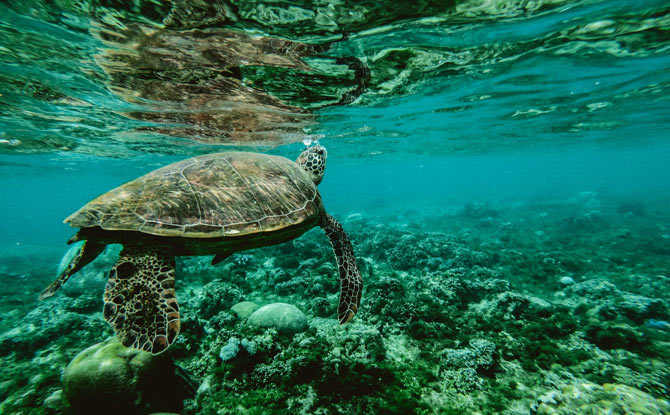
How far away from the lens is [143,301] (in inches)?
126

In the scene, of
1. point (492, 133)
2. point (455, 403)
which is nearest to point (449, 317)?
point (455, 403)

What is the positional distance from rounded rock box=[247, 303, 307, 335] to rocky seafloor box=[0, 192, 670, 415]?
0.03m

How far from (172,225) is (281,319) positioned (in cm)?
366

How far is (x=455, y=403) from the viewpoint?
161 inches

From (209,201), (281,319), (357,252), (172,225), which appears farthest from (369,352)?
(357,252)

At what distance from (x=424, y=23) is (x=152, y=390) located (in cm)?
908

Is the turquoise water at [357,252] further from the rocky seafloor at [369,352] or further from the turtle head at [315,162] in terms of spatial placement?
the turtle head at [315,162]

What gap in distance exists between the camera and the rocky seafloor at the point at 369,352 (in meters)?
3.82

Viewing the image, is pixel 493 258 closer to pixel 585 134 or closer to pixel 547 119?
pixel 547 119

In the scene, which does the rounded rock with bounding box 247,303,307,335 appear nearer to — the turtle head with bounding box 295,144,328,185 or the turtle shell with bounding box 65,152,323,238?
the turtle shell with bounding box 65,152,323,238

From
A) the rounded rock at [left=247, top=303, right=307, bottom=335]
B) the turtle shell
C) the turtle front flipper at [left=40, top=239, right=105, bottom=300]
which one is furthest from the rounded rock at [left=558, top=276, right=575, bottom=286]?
the turtle front flipper at [left=40, top=239, right=105, bottom=300]

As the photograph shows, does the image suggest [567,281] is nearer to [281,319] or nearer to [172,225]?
[281,319]

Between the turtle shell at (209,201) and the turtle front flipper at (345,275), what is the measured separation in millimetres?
742

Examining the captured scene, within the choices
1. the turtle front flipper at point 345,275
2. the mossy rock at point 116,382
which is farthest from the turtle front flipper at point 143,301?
the turtle front flipper at point 345,275
